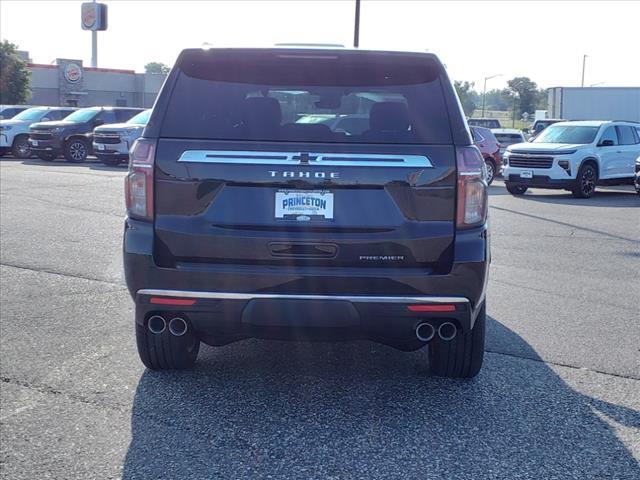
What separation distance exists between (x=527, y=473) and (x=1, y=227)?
989cm

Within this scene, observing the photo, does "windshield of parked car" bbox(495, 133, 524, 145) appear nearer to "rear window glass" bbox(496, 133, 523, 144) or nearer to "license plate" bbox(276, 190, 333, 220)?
"rear window glass" bbox(496, 133, 523, 144)

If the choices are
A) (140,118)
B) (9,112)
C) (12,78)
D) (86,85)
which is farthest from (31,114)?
(86,85)

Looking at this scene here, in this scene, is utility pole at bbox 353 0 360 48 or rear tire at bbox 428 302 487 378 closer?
rear tire at bbox 428 302 487 378

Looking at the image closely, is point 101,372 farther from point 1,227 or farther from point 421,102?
point 1,227

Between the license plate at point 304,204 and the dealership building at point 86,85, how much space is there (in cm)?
5630

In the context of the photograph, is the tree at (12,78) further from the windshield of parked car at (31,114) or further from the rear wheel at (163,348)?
the rear wheel at (163,348)

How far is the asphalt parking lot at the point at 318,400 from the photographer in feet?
13.8

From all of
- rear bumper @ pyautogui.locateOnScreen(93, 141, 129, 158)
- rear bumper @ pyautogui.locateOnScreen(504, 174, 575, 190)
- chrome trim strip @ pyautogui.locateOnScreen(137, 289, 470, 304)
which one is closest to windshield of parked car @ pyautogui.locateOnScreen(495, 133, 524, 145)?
rear bumper @ pyautogui.locateOnScreen(504, 174, 575, 190)

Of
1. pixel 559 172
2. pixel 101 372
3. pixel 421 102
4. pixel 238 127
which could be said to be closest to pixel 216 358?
pixel 101 372

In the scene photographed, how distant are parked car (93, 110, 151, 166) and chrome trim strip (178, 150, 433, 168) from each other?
21.0m

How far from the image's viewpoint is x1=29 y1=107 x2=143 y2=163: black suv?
26312mm

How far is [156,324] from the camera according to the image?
4820 mm

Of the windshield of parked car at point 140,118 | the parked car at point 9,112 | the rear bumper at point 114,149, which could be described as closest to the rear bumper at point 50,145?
the rear bumper at point 114,149

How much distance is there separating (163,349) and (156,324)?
55 cm
